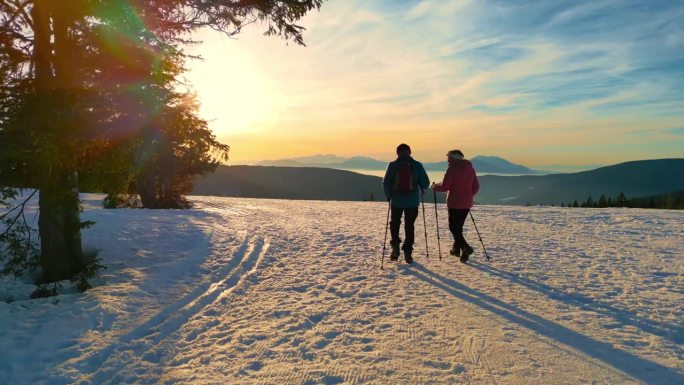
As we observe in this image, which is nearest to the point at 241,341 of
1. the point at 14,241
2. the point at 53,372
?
the point at 53,372

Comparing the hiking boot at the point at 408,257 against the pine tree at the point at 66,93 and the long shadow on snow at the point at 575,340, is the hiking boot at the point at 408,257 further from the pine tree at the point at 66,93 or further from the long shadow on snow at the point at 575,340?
the pine tree at the point at 66,93

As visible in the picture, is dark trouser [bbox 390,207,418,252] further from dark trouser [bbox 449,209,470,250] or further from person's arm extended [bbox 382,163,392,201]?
dark trouser [bbox 449,209,470,250]

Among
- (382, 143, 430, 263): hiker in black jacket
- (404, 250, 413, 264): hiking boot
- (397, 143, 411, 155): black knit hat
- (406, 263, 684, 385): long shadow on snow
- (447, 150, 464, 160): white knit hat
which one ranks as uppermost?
(397, 143, 411, 155): black knit hat

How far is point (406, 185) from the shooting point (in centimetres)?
863

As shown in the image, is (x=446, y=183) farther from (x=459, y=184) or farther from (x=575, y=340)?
(x=575, y=340)

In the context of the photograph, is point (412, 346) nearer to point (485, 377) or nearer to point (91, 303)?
point (485, 377)

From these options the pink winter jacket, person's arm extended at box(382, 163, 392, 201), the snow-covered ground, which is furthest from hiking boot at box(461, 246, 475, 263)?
person's arm extended at box(382, 163, 392, 201)

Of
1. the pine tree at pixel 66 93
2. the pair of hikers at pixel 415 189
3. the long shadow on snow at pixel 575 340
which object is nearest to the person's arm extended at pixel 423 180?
the pair of hikers at pixel 415 189

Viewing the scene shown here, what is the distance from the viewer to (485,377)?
3.78m

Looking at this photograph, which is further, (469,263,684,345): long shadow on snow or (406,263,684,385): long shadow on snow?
(469,263,684,345): long shadow on snow

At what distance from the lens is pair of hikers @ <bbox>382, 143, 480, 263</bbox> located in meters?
8.72

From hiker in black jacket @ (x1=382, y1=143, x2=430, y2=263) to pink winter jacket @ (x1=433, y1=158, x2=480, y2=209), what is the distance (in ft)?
1.65

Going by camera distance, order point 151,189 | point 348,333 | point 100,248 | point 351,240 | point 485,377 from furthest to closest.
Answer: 1. point 151,189
2. point 351,240
3. point 100,248
4. point 348,333
5. point 485,377

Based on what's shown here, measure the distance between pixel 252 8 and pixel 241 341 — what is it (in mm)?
5854
